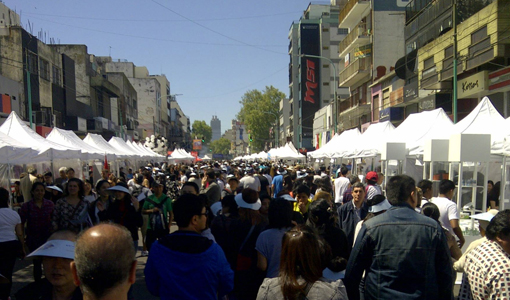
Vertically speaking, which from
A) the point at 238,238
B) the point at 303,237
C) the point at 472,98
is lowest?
the point at 238,238

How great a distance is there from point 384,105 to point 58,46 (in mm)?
28383

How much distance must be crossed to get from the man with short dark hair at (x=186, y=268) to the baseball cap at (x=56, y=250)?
73 cm

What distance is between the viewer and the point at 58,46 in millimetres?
40375

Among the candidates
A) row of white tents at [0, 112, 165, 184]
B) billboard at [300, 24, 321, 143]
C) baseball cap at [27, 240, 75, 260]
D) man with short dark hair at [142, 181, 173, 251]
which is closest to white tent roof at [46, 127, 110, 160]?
row of white tents at [0, 112, 165, 184]

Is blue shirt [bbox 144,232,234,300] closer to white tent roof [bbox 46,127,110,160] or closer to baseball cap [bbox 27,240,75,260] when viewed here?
baseball cap [bbox 27,240,75,260]

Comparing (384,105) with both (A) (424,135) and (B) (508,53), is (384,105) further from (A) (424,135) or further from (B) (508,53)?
(A) (424,135)

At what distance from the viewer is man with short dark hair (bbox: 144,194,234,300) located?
3137mm

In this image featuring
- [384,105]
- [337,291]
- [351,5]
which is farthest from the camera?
[351,5]

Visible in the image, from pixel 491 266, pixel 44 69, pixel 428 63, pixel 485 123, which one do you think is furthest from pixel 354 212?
pixel 44 69

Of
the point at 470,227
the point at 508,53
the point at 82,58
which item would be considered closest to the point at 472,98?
the point at 508,53

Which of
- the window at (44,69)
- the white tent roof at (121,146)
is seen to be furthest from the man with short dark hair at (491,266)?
the window at (44,69)

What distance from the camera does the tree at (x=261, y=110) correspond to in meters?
88.6

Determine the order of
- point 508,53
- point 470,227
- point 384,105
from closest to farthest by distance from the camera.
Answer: point 470,227 < point 508,53 < point 384,105

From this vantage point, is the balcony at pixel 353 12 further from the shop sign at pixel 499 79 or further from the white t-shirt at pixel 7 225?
the white t-shirt at pixel 7 225
